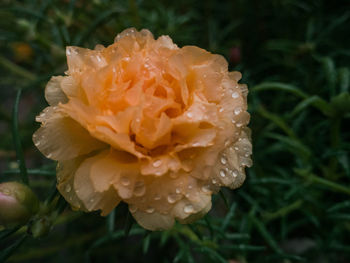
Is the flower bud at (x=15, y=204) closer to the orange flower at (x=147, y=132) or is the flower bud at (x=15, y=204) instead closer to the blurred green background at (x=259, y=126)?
the orange flower at (x=147, y=132)

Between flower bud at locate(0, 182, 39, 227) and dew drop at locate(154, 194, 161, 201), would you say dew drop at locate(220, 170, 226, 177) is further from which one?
flower bud at locate(0, 182, 39, 227)

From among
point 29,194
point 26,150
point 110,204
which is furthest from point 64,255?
point 110,204

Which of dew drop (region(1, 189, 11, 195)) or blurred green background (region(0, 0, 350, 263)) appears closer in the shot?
dew drop (region(1, 189, 11, 195))

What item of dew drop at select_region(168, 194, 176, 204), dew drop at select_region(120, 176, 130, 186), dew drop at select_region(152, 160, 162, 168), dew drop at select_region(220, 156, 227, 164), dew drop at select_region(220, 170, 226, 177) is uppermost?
dew drop at select_region(152, 160, 162, 168)

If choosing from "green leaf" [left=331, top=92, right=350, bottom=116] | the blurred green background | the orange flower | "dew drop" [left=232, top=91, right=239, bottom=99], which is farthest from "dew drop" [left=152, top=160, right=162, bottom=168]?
"green leaf" [left=331, top=92, right=350, bottom=116]

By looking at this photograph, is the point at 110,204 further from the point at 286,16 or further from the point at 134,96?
the point at 286,16
